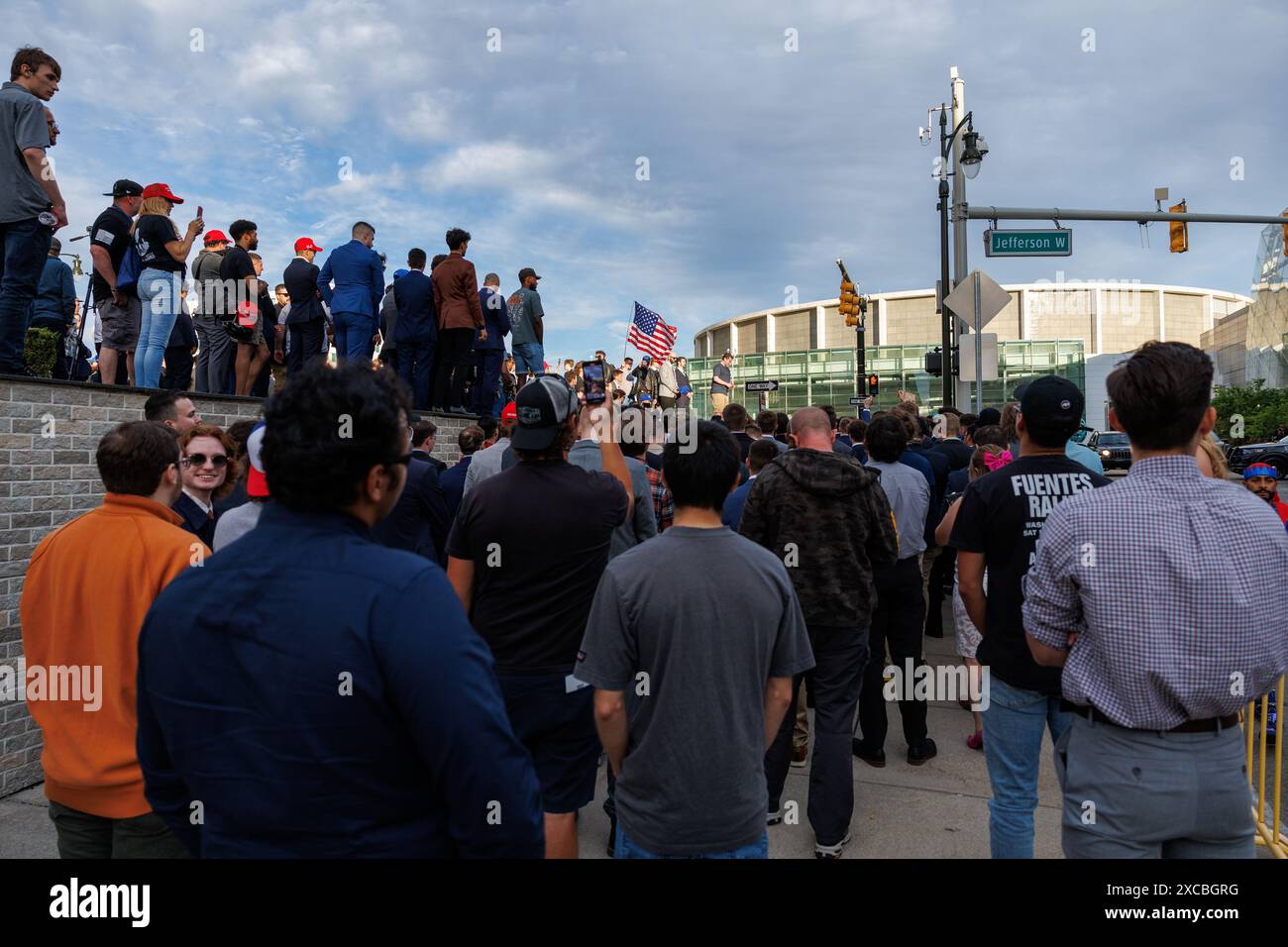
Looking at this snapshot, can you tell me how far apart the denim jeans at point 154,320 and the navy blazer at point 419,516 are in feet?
11.5

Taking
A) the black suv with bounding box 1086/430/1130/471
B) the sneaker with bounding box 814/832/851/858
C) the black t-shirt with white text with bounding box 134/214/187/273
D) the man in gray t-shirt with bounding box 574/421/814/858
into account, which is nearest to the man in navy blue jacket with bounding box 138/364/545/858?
the man in gray t-shirt with bounding box 574/421/814/858

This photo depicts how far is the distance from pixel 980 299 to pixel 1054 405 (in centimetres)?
719

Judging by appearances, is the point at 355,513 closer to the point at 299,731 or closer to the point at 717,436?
the point at 299,731

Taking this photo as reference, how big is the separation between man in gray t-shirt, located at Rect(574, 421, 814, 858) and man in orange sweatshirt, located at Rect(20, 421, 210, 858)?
137cm

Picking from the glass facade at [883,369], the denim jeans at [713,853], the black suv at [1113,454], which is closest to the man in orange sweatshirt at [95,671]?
the denim jeans at [713,853]

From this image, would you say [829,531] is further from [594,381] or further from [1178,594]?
[1178,594]

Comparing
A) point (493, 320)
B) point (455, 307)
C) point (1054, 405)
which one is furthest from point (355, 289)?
point (1054, 405)

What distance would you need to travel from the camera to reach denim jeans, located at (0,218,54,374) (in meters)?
5.33

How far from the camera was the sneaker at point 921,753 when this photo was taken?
5.26 meters

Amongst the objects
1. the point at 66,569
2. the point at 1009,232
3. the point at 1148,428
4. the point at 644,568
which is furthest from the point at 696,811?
the point at 1009,232

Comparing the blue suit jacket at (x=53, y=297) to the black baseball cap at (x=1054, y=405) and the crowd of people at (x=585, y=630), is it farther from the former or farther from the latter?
the black baseball cap at (x=1054, y=405)

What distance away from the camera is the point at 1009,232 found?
12445 mm

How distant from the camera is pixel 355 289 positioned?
31.9 ft

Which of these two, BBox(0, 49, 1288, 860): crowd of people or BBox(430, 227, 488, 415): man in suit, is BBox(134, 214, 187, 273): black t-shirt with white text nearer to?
BBox(0, 49, 1288, 860): crowd of people
